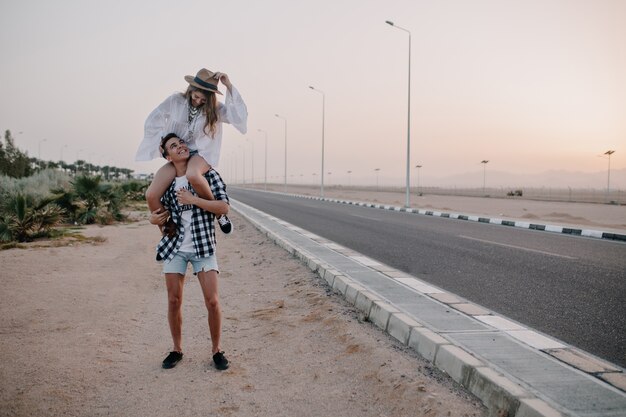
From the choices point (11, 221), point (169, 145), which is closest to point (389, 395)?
point (169, 145)

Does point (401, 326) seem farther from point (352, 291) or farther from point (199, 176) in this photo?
point (199, 176)

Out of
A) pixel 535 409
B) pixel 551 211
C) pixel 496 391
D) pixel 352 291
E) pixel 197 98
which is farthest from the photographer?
pixel 551 211

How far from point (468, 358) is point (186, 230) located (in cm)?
212

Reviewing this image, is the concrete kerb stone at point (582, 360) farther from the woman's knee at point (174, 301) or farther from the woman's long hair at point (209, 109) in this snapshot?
the woman's long hair at point (209, 109)

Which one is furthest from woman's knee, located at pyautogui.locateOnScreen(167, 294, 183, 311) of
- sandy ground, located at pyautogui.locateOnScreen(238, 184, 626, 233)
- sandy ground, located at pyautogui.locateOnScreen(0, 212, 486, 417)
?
sandy ground, located at pyautogui.locateOnScreen(238, 184, 626, 233)

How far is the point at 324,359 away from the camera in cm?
362

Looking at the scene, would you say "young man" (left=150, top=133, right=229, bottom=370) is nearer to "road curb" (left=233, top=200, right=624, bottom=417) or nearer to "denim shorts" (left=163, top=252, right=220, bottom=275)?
"denim shorts" (left=163, top=252, right=220, bottom=275)

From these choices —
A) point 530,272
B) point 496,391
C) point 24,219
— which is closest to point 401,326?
point 496,391

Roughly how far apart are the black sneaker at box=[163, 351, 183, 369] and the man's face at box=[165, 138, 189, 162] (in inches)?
57.9

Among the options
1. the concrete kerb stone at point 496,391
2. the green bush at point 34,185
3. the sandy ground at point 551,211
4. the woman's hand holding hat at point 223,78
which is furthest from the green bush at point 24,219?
the sandy ground at point 551,211

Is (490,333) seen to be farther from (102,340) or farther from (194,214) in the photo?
(102,340)

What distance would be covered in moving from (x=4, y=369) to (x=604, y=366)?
→ 4215mm

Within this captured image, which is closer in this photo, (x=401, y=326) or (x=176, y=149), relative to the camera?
(x=176, y=149)

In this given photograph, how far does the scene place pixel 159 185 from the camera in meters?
3.32
